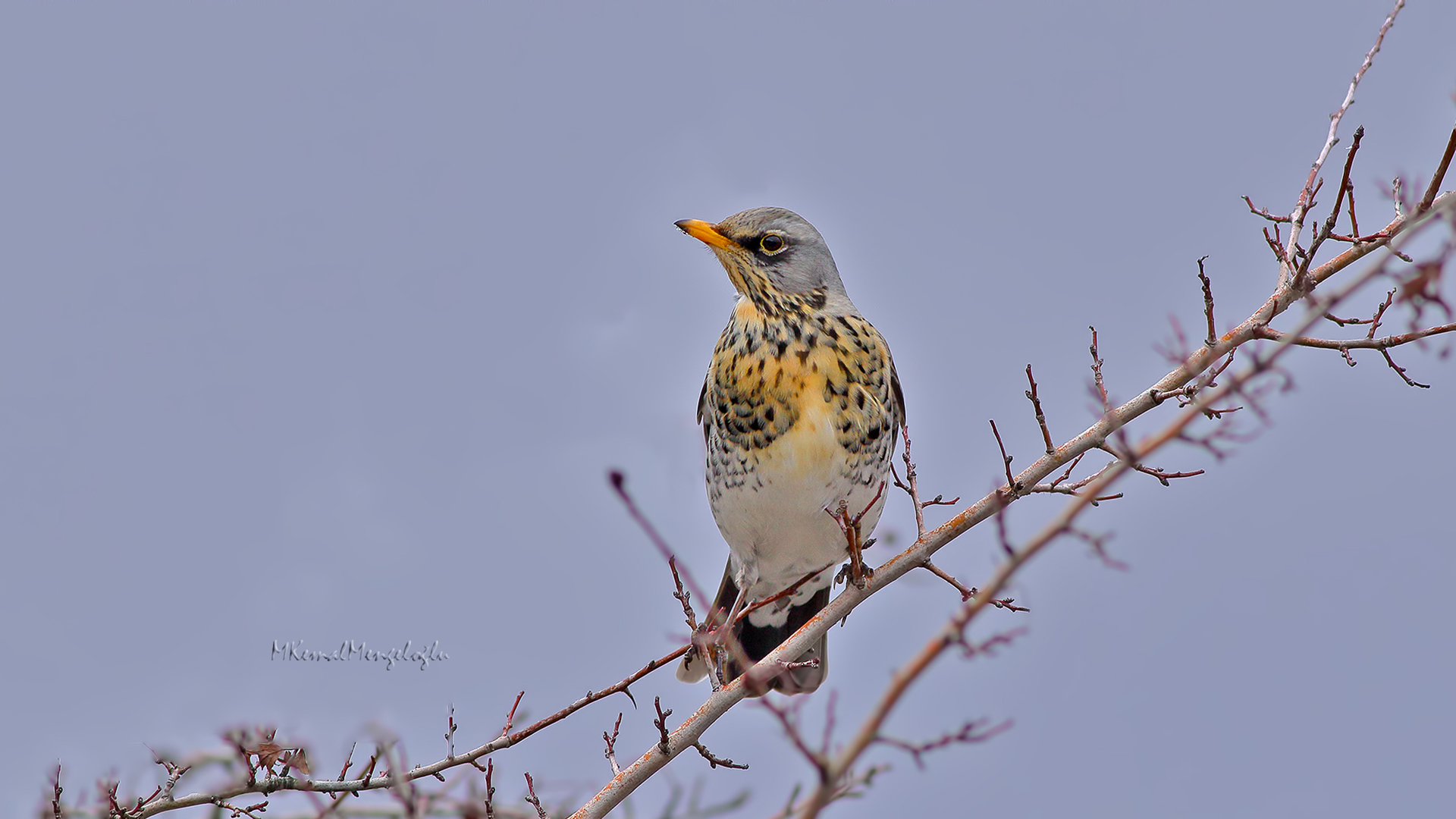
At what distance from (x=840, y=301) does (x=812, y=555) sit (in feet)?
4.43

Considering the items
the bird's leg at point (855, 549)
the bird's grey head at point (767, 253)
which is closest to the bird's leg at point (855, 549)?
the bird's leg at point (855, 549)

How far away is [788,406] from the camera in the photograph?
5.93 meters

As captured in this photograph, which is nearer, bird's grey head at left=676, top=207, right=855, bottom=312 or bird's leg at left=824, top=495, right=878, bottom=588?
bird's leg at left=824, top=495, right=878, bottom=588

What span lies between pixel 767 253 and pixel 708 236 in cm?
31

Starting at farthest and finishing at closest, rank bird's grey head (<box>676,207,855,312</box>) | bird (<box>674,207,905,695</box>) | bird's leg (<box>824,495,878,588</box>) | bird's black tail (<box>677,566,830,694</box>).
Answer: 1. bird's black tail (<box>677,566,830,694</box>)
2. bird's grey head (<box>676,207,855,312</box>)
3. bird (<box>674,207,905,695</box>)
4. bird's leg (<box>824,495,878,588</box>)

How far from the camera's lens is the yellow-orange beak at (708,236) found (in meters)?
6.26

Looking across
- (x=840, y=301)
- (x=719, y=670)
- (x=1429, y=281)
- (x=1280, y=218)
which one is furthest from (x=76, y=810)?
(x=1280, y=218)

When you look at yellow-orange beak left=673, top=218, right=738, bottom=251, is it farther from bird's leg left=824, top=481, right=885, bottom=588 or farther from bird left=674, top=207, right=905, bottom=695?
bird's leg left=824, top=481, right=885, bottom=588

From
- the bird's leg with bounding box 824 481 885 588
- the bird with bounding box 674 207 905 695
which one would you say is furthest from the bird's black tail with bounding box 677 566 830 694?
the bird's leg with bounding box 824 481 885 588

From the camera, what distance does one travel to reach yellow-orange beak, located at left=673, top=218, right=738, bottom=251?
626 cm

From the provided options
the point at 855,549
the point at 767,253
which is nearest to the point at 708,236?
the point at 767,253

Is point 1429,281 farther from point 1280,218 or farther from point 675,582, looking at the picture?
point 1280,218

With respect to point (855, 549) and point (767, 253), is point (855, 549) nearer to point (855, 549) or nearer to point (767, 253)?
point (855, 549)

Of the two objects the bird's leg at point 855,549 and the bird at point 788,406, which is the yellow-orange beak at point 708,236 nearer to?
the bird at point 788,406
